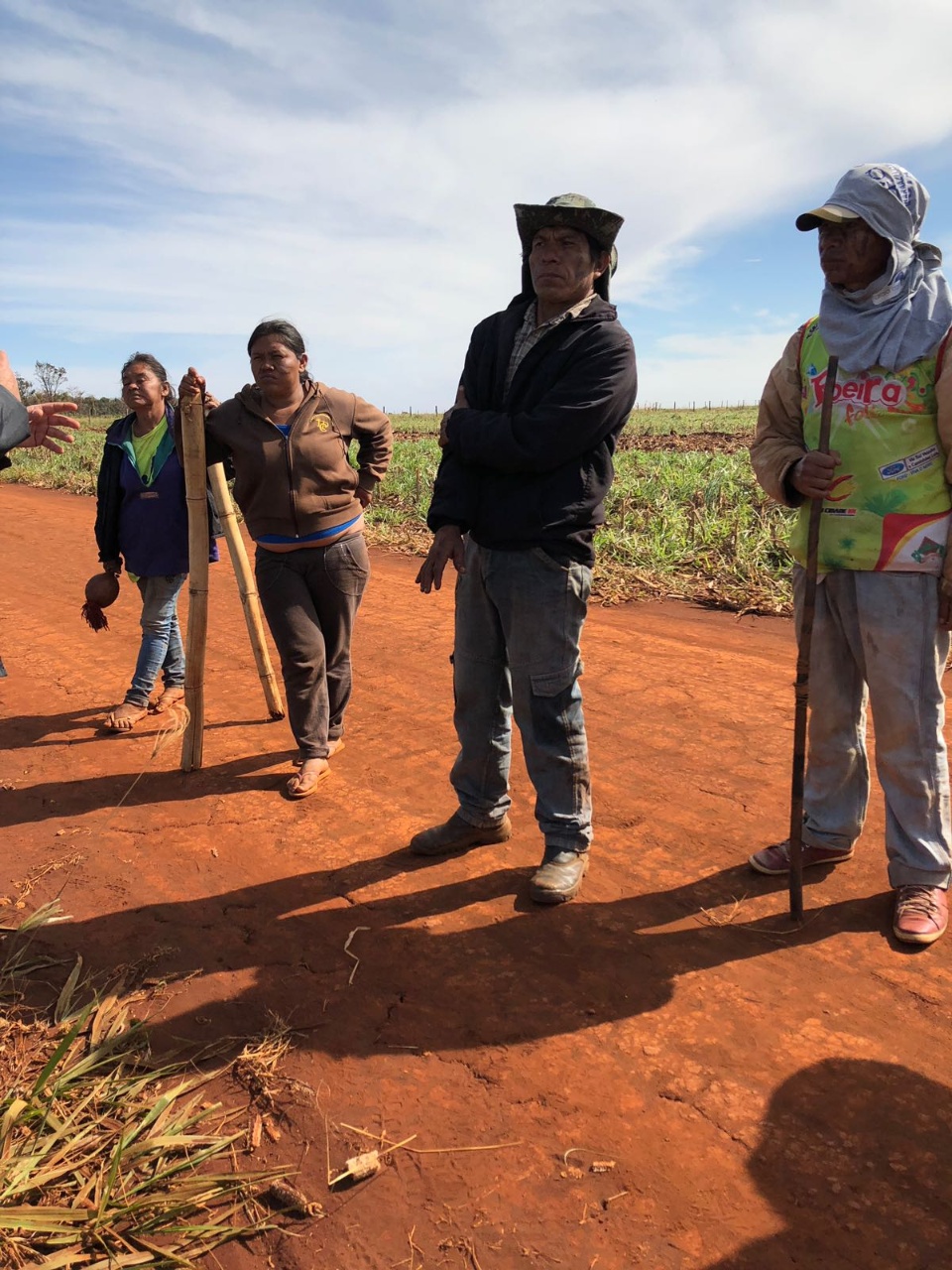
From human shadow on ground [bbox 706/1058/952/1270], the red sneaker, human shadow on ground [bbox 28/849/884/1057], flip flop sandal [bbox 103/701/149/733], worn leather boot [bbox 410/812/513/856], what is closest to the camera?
human shadow on ground [bbox 706/1058/952/1270]

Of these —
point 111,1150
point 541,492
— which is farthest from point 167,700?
point 111,1150

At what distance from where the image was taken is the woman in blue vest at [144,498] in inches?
186

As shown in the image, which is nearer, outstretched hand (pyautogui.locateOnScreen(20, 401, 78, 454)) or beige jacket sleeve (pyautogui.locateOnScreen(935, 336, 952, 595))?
beige jacket sleeve (pyautogui.locateOnScreen(935, 336, 952, 595))

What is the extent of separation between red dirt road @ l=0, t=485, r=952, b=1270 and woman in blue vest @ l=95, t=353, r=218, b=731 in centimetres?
75

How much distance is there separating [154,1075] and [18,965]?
782 mm

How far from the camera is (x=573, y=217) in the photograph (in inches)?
112

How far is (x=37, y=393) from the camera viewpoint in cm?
5966

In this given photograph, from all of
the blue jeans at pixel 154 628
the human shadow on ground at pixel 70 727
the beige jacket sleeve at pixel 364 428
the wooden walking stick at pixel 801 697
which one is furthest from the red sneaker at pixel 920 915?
the blue jeans at pixel 154 628

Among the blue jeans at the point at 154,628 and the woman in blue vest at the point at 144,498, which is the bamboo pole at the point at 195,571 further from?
the blue jeans at the point at 154,628

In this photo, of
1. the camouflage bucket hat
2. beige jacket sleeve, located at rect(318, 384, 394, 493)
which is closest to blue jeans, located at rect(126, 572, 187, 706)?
beige jacket sleeve, located at rect(318, 384, 394, 493)

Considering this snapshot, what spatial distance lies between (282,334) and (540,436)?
1541 millimetres

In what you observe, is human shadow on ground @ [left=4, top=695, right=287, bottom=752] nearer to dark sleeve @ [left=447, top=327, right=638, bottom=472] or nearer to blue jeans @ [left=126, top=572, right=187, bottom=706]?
blue jeans @ [left=126, top=572, right=187, bottom=706]

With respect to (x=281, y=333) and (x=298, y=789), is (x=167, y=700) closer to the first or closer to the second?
(x=298, y=789)

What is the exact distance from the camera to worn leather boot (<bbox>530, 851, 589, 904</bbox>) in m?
3.11
